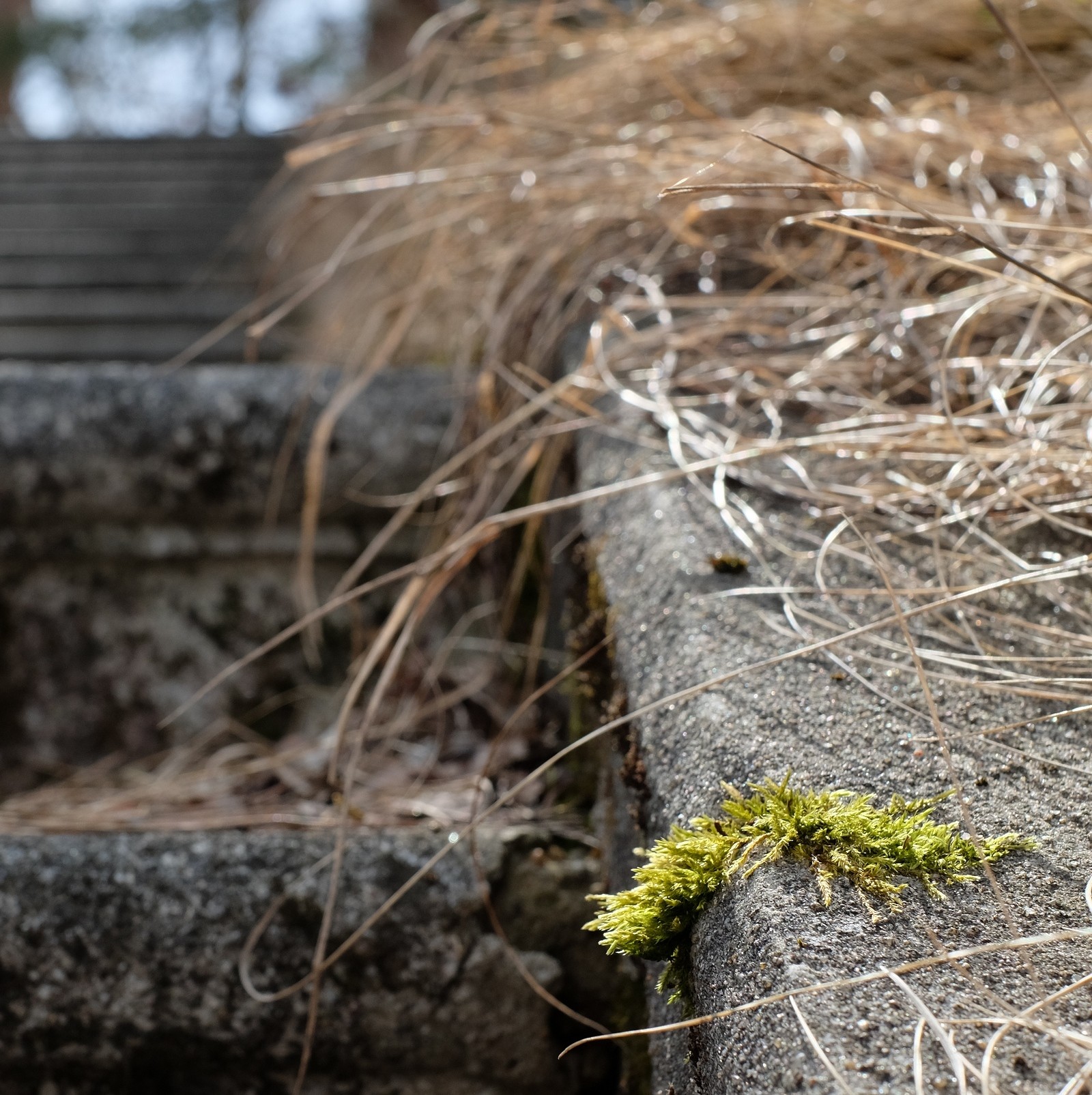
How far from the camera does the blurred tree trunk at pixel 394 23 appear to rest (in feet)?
20.0

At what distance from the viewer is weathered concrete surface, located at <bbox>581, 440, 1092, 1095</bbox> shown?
1.14 feet

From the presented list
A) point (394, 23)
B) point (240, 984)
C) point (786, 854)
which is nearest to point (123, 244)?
point (240, 984)

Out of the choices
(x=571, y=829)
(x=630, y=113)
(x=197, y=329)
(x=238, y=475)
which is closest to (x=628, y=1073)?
(x=571, y=829)

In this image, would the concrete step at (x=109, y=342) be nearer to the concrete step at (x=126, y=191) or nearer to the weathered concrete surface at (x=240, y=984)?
the concrete step at (x=126, y=191)

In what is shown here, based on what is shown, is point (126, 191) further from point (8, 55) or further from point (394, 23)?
point (8, 55)

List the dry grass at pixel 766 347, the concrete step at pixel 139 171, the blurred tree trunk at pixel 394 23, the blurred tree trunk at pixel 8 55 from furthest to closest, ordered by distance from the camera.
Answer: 1. the blurred tree trunk at pixel 8 55
2. the blurred tree trunk at pixel 394 23
3. the concrete step at pixel 139 171
4. the dry grass at pixel 766 347

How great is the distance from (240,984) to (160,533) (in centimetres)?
69

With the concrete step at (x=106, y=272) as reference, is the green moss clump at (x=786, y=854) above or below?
above

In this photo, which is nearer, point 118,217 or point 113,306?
point 113,306

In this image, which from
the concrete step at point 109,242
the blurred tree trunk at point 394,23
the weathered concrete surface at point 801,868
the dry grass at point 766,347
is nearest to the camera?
the weathered concrete surface at point 801,868

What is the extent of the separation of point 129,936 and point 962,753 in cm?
55

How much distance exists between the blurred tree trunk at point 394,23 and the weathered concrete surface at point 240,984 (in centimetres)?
597

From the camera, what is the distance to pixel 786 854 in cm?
43


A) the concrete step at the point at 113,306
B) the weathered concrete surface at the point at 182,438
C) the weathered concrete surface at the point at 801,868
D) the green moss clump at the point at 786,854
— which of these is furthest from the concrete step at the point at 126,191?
the green moss clump at the point at 786,854
